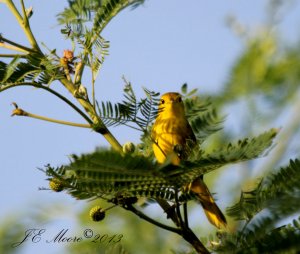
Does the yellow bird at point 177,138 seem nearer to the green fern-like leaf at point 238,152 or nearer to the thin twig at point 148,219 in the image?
the thin twig at point 148,219

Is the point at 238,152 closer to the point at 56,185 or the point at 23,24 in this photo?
the point at 56,185

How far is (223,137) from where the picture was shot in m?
2.97

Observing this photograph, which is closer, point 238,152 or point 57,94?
point 238,152

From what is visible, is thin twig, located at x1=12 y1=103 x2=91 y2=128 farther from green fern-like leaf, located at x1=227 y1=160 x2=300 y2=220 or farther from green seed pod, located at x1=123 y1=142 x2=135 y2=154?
green fern-like leaf, located at x1=227 y1=160 x2=300 y2=220

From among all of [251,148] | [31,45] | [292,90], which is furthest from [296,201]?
[292,90]

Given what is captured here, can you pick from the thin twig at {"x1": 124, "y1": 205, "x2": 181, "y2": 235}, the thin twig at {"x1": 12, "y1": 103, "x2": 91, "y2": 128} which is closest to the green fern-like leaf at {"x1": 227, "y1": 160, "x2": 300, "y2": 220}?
the thin twig at {"x1": 124, "y1": 205, "x2": 181, "y2": 235}

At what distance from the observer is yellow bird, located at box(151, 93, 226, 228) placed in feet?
8.39

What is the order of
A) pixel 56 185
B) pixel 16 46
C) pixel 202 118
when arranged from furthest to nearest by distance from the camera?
pixel 202 118 < pixel 16 46 < pixel 56 185

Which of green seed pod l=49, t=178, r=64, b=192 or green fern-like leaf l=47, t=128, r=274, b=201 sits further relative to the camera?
green seed pod l=49, t=178, r=64, b=192

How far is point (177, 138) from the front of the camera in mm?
3338

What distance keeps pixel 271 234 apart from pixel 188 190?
42 cm

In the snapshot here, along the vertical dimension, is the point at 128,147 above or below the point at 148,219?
above

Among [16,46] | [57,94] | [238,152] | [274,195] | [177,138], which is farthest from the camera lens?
[177,138]

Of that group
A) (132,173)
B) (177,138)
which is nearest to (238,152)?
(132,173)
